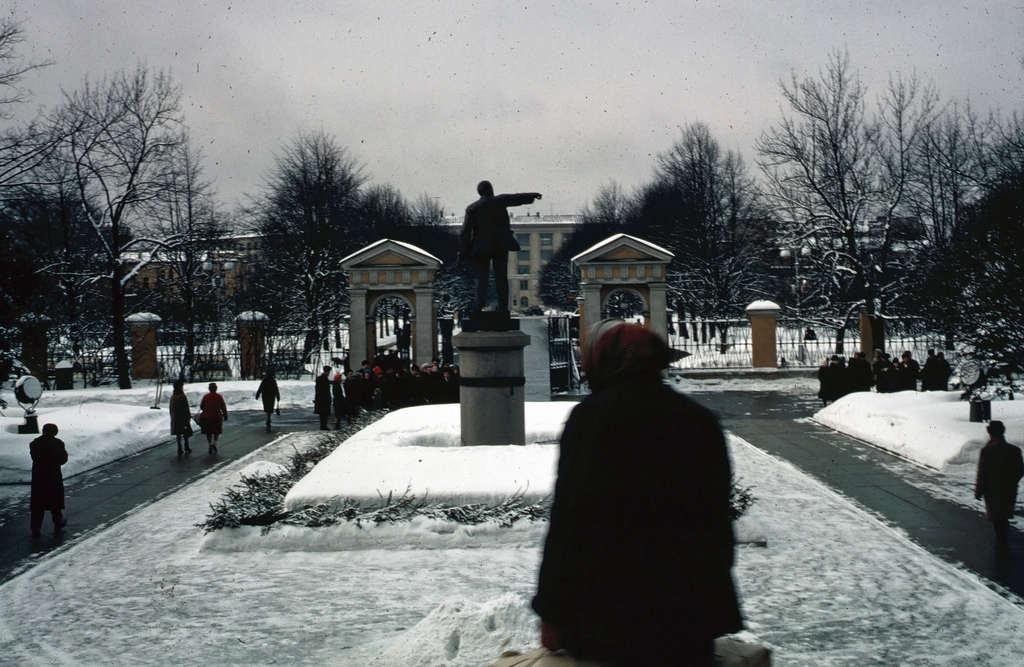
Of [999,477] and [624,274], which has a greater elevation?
[624,274]

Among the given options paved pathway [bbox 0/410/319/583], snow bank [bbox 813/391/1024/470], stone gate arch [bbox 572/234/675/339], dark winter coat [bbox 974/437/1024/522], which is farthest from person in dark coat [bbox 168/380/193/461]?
stone gate arch [bbox 572/234/675/339]

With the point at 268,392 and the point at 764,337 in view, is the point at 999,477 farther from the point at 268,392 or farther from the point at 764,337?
the point at 764,337

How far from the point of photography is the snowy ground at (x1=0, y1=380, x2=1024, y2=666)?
6.10m

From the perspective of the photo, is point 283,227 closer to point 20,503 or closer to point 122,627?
point 20,503

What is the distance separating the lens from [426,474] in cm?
1012

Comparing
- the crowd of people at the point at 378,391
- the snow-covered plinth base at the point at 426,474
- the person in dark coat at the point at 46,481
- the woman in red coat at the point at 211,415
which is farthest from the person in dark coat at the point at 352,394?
the person in dark coat at the point at 46,481

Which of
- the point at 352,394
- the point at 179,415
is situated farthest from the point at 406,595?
the point at 352,394

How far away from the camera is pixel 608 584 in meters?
2.52

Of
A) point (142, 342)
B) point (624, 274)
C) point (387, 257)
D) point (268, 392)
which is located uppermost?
point (387, 257)

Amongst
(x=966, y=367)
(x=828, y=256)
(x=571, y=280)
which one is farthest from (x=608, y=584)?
(x=571, y=280)

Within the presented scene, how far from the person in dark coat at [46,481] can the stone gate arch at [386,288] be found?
62.0ft

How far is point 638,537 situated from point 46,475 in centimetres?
968

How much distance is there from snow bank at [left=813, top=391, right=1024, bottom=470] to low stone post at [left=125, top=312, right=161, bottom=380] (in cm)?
2290

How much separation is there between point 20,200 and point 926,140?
94.8ft
